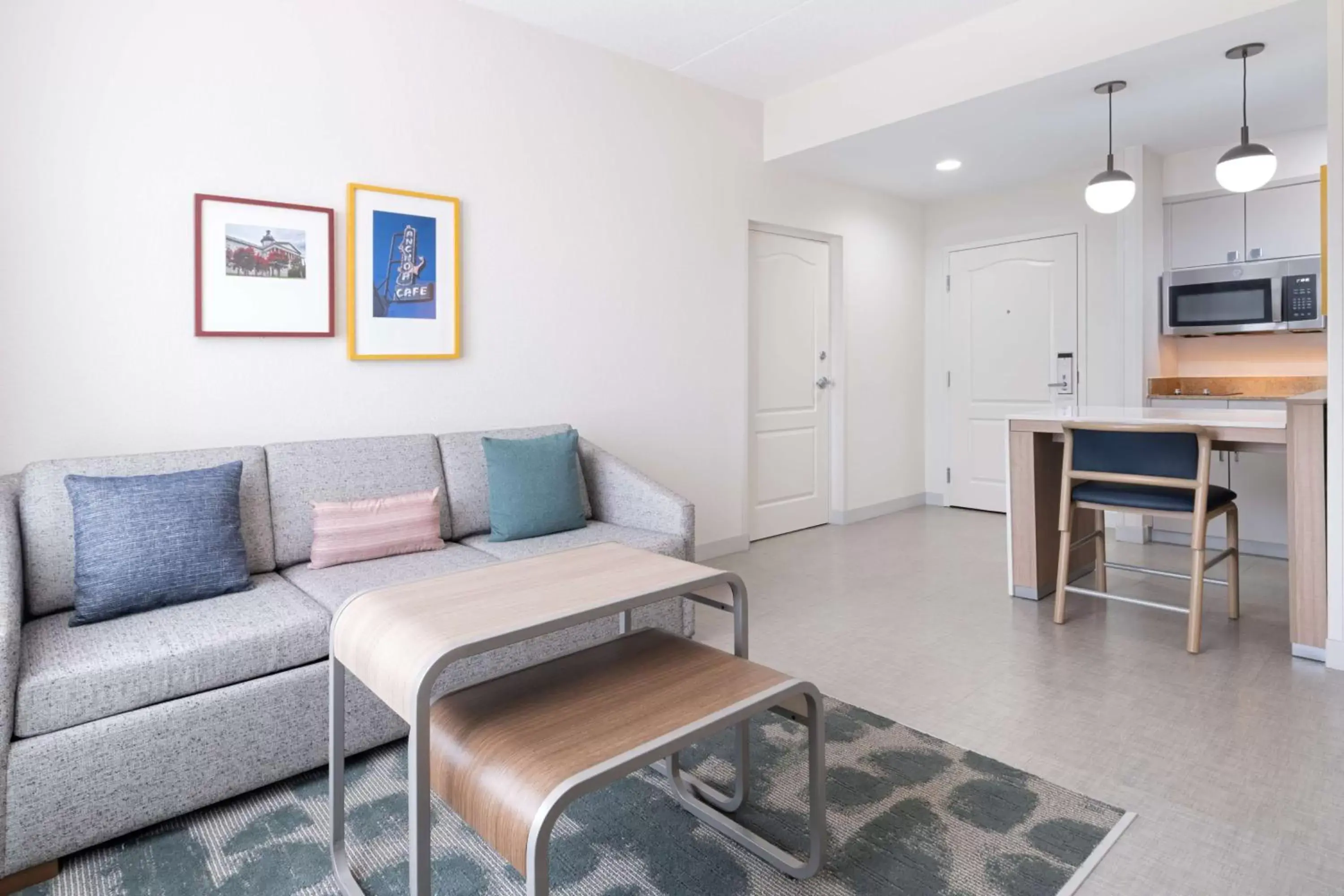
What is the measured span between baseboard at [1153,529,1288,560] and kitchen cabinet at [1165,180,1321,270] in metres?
1.60

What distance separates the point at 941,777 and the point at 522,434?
209 cm

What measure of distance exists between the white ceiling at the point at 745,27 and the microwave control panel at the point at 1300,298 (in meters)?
2.39

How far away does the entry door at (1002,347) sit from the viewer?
17.0ft

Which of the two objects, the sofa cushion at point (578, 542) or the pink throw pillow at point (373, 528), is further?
the sofa cushion at point (578, 542)

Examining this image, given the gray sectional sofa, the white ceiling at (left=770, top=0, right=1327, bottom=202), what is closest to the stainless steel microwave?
the white ceiling at (left=770, top=0, right=1327, bottom=202)

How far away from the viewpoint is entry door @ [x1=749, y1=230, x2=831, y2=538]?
4.83m

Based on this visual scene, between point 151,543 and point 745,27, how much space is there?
10.3ft

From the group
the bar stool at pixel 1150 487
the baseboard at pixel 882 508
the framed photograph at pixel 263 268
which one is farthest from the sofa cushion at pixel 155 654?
the baseboard at pixel 882 508

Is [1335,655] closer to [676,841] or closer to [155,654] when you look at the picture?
[676,841]

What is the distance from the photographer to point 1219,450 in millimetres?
3189

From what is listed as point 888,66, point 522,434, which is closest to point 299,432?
point 522,434

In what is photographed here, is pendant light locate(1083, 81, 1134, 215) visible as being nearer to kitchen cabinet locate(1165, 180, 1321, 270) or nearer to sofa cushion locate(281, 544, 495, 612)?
kitchen cabinet locate(1165, 180, 1321, 270)

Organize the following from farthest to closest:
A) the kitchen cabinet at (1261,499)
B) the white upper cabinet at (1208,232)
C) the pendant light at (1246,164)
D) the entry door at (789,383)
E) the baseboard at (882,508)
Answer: the baseboard at (882,508)
the entry door at (789,383)
the white upper cabinet at (1208,232)
the kitchen cabinet at (1261,499)
the pendant light at (1246,164)

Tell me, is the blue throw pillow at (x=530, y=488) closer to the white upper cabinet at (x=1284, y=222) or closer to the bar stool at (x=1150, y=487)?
the bar stool at (x=1150, y=487)
